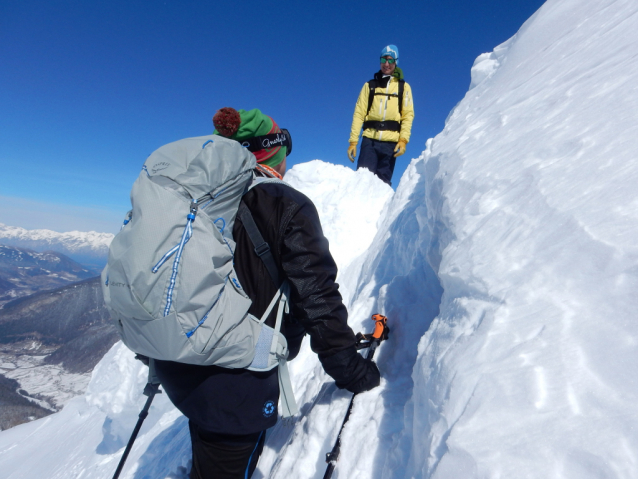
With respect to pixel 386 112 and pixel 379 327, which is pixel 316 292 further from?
pixel 386 112

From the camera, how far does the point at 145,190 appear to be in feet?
5.48

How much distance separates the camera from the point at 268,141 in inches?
95.5

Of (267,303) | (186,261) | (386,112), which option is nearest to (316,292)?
(267,303)

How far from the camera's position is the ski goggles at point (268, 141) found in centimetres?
238

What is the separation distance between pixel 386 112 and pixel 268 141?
4364 millimetres

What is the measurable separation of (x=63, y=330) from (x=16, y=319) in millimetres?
20575

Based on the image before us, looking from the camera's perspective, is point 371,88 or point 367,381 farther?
point 371,88

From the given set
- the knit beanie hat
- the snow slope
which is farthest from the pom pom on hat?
the snow slope

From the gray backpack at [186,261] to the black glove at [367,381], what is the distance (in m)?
0.72

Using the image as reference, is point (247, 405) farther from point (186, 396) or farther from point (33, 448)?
point (33, 448)

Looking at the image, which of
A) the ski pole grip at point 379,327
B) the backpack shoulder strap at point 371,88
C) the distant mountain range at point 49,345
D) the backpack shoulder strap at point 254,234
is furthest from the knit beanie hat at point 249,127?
the distant mountain range at point 49,345

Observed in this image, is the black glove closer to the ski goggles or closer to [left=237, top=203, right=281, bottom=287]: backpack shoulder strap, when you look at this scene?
[left=237, top=203, right=281, bottom=287]: backpack shoulder strap

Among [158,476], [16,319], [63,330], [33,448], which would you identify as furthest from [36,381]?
[158,476]

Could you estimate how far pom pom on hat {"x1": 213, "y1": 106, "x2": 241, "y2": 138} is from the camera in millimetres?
2180
